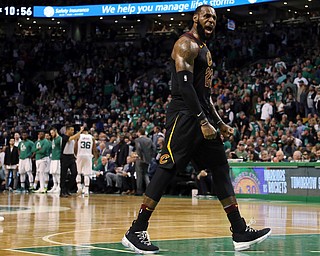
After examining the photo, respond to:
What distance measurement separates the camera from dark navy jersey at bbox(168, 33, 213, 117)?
7.76 metres

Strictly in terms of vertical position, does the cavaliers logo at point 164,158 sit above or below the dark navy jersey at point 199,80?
below

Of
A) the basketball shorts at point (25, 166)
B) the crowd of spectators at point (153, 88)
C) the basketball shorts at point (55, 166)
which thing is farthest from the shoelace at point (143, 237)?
the basketball shorts at point (25, 166)

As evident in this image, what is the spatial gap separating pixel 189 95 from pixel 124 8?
33148mm

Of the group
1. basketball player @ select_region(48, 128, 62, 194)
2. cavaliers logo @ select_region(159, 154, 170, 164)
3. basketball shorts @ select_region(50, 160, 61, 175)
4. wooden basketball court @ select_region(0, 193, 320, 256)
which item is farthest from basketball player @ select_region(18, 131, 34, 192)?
cavaliers logo @ select_region(159, 154, 170, 164)

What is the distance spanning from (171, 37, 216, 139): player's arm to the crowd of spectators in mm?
13182

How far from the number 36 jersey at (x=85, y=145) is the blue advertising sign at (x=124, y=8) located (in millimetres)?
14290

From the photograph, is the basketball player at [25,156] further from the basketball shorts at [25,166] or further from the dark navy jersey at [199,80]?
the dark navy jersey at [199,80]

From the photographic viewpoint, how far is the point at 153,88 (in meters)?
34.8

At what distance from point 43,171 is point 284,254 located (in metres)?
19.0

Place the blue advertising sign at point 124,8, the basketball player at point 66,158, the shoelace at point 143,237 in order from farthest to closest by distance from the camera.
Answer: the blue advertising sign at point 124,8 < the basketball player at point 66,158 < the shoelace at point 143,237

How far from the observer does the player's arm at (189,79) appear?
7.48m

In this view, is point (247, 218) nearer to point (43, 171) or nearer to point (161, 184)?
point (161, 184)

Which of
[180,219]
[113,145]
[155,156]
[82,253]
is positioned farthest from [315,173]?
[82,253]

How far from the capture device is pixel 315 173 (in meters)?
19.3
